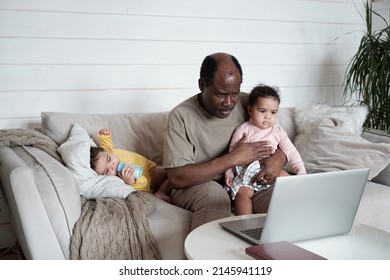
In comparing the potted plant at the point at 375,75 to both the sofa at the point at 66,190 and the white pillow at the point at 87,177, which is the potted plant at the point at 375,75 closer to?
the sofa at the point at 66,190

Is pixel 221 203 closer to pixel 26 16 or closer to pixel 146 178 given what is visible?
pixel 146 178

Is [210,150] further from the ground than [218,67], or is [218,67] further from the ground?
[218,67]

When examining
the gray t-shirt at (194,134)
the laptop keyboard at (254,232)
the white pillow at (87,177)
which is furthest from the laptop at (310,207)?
the white pillow at (87,177)

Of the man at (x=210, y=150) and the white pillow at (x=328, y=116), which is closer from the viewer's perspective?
the man at (x=210, y=150)

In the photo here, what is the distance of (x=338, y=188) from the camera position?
156cm

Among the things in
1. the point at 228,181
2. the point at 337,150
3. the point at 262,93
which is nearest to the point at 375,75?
the point at 337,150

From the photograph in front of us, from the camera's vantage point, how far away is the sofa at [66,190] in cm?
181

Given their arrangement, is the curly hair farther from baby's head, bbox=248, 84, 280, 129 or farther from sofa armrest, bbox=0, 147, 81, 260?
sofa armrest, bbox=0, 147, 81, 260

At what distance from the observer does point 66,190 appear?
1.90 m

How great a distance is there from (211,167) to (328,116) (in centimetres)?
92

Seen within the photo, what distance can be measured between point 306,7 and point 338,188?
212 cm

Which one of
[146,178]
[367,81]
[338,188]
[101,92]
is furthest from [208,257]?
[367,81]

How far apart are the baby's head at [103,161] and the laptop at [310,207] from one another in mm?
830

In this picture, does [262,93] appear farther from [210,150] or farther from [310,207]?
[310,207]
